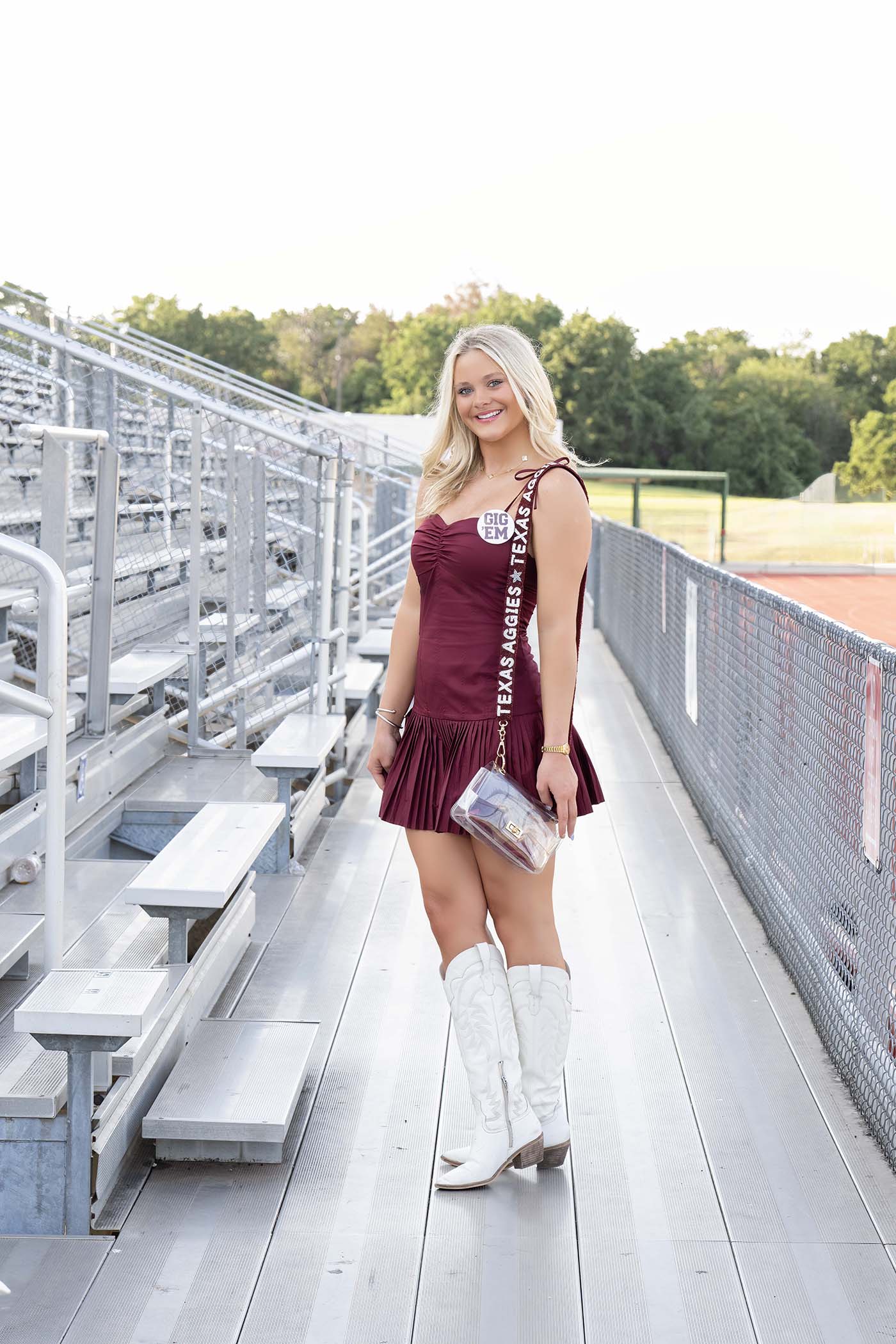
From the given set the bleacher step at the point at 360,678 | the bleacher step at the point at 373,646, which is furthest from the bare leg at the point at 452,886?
the bleacher step at the point at 373,646

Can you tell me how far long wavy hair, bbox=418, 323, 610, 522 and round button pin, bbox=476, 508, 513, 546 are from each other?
15 centimetres

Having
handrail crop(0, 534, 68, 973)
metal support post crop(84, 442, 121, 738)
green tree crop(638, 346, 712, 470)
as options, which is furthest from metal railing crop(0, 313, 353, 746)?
green tree crop(638, 346, 712, 470)

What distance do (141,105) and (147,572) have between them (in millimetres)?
57671

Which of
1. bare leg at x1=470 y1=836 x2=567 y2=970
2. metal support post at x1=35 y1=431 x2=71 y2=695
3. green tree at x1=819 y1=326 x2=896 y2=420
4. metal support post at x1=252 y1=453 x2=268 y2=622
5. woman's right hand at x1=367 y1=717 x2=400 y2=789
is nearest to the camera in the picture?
bare leg at x1=470 y1=836 x2=567 y2=970

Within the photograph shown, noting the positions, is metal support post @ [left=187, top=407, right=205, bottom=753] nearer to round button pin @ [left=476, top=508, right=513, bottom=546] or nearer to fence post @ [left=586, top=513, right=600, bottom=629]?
round button pin @ [left=476, top=508, right=513, bottom=546]

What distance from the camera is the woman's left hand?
2.88m

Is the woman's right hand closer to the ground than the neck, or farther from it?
closer to the ground

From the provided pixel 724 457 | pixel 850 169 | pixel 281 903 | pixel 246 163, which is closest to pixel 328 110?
pixel 246 163

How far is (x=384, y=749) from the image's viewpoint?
10.3 ft

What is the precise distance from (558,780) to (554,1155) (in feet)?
2.82

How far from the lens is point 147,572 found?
23.2ft

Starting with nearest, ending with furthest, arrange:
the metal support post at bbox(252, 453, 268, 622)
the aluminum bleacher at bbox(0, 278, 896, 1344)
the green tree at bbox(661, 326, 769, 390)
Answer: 1. the aluminum bleacher at bbox(0, 278, 896, 1344)
2. the metal support post at bbox(252, 453, 268, 622)
3. the green tree at bbox(661, 326, 769, 390)

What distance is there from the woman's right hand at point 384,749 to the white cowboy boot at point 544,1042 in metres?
0.51

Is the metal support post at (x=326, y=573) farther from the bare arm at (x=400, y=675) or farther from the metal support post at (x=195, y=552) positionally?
the bare arm at (x=400, y=675)
